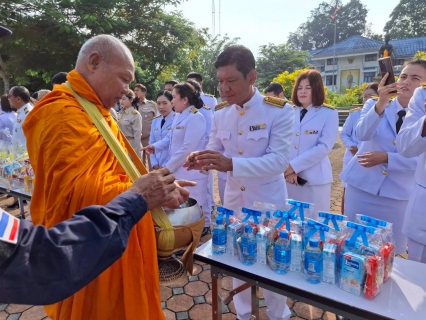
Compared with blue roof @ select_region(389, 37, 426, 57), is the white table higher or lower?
lower

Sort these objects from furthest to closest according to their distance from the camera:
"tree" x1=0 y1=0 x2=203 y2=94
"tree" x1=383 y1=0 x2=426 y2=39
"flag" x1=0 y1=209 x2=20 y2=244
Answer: "tree" x1=383 y1=0 x2=426 y2=39 → "tree" x1=0 y1=0 x2=203 y2=94 → "flag" x1=0 y1=209 x2=20 y2=244

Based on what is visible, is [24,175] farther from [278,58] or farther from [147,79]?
[278,58]

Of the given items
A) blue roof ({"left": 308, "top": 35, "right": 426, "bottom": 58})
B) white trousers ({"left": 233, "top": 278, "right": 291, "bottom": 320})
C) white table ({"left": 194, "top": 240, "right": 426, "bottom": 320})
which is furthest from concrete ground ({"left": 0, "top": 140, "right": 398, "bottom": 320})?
blue roof ({"left": 308, "top": 35, "right": 426, "bottom": 58})

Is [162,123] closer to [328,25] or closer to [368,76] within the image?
[368,76]

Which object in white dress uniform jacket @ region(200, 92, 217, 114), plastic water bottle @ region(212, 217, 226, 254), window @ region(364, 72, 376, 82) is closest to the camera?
→ plastic water bottle @ region(212, 217, 226, 254)

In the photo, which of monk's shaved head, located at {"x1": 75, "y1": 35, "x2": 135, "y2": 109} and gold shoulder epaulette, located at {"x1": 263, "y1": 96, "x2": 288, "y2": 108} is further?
gold shoulder epaulette, located at {"x1": 263, "y1": 96, "x2": 288, "y2": 108}

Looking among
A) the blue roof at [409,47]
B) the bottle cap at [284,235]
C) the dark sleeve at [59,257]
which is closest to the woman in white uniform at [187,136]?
the bottle cap at [284,235]

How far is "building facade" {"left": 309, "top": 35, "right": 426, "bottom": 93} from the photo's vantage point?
39500mm

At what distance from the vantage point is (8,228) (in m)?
0.73

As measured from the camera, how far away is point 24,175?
355cm

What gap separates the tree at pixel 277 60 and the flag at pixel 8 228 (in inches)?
1506

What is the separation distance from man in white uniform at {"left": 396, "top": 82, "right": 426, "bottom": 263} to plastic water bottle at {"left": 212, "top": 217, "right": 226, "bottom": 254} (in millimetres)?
1211

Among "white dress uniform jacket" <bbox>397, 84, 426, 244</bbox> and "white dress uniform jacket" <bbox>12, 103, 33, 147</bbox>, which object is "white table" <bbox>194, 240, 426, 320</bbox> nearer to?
"white dress uniform jacket" <bbox>397, 84, 426, 244</bbox>

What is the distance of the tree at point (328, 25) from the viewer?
6819 centimetres
